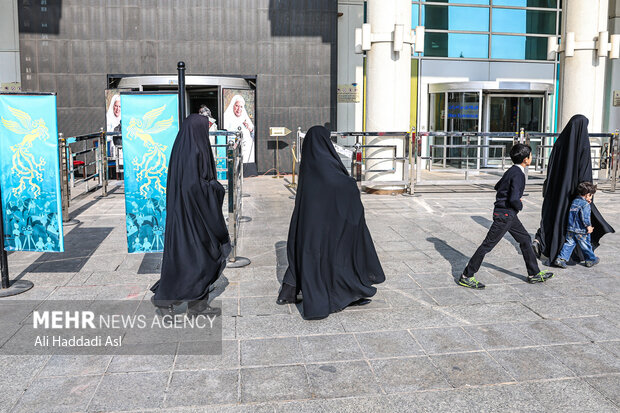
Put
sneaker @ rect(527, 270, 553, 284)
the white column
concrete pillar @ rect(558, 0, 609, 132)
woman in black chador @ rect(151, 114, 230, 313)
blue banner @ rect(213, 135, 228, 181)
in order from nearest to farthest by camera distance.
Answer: woman in black chador @ rect(151, 114, 230, 313)
sneaker @ rect(527, 270, 553, 284)
blue banner @ rect(213, 135, 228, 181)
concrete pillar @ rect(558, 0, 609, 132)
the white column

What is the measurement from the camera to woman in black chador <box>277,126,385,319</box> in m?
5.38

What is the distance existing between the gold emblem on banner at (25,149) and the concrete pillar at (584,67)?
13158 mm

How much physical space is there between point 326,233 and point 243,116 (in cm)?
1157

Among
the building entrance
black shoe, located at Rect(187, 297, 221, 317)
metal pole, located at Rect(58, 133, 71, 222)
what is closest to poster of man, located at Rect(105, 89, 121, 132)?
metal pole, located at Rect(58, 133, 71, 222)

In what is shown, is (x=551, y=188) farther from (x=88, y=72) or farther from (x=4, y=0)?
(x=4, y=0)

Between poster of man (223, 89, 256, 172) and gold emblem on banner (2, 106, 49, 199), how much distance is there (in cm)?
998

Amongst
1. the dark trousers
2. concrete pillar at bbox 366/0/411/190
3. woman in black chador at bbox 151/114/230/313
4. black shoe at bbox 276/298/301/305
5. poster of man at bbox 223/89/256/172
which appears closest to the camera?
woman in black chador at bbox 151/114/230/313

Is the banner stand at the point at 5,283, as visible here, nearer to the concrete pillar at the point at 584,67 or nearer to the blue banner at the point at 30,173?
the blue banner at the point at 30,173

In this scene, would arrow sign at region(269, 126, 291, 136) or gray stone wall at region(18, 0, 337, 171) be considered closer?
gray stone wall at region(18, 0, 337, 171)

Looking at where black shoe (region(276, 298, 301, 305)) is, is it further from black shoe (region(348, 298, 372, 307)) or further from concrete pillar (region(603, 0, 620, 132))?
concrete pillar (region(603, 0, 620, 132))

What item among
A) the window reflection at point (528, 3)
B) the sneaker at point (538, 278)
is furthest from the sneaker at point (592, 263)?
the window reflection at point (528, 3)

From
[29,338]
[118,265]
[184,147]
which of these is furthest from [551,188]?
[29,338]

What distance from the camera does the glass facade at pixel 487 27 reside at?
58.7 ft

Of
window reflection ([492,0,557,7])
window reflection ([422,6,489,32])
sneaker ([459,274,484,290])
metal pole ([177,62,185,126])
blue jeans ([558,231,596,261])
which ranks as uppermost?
window reflection ([492,0,557,7])
